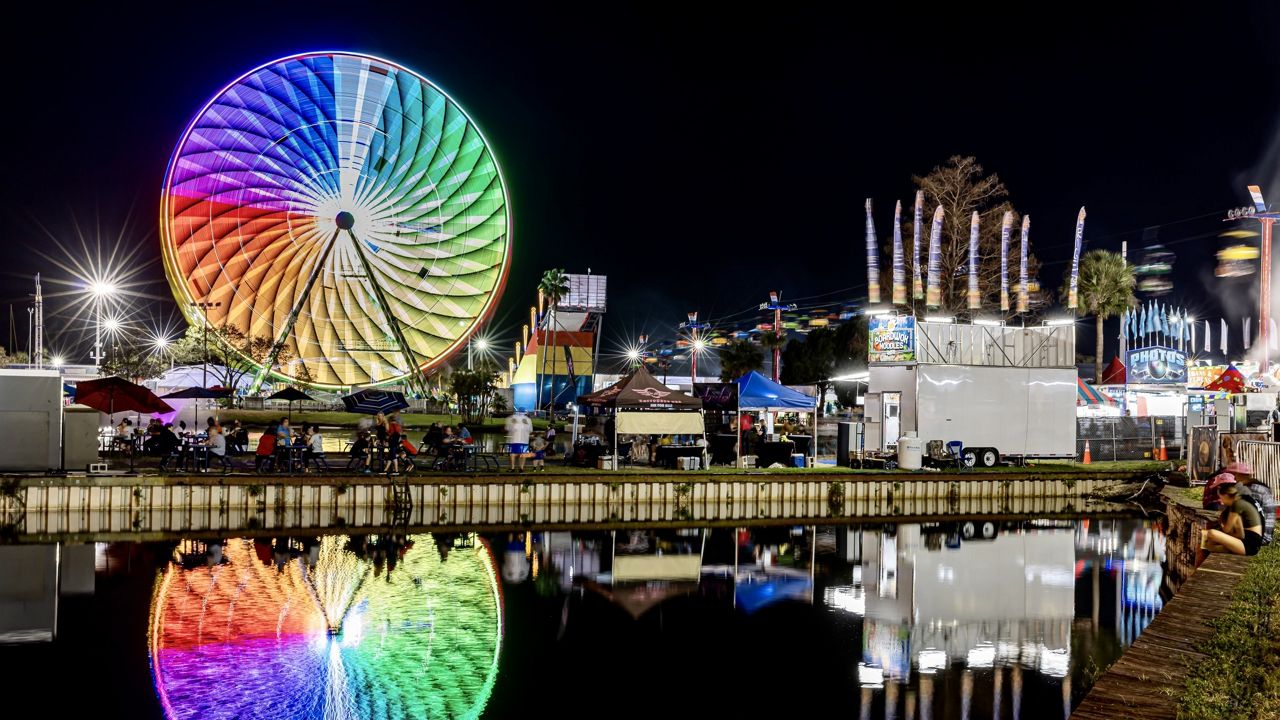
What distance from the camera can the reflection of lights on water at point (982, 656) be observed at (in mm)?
14406

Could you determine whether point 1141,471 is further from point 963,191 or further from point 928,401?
point 963,191

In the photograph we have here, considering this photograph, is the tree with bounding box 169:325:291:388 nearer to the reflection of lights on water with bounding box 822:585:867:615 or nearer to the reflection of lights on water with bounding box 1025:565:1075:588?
the reflection of lights on water with bounding box 822:585:867:615

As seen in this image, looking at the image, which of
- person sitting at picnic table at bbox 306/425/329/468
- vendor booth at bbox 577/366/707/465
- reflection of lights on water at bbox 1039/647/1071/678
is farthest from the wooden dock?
person sitting at picnic table at bbox 306/425/329/468

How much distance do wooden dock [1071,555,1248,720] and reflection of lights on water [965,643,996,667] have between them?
2.84 m

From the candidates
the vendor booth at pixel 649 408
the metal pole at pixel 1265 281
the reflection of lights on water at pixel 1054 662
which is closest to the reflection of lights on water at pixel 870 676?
the reflection of lights on water at pixel 1054 662

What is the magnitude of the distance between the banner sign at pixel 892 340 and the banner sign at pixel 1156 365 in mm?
58490

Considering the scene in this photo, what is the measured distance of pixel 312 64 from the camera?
196 ft

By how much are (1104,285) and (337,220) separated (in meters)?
47.9

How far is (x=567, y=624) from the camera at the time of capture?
54.4 feet

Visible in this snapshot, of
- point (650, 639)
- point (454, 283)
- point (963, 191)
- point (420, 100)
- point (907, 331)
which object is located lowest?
point (650, 639)

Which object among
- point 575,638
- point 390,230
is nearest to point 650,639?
point 575,638

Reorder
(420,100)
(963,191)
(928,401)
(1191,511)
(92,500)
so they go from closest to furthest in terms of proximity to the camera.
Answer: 1. (1191,511)
2. (92,500)
3. (928,401)
4. (963,191)
5. (420,100)

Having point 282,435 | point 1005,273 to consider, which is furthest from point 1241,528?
point 1005,273

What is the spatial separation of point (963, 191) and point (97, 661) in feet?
172
